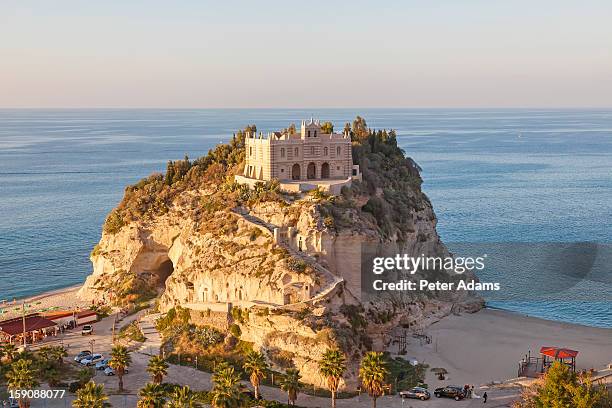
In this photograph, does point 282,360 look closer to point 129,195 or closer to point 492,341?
point 492,341

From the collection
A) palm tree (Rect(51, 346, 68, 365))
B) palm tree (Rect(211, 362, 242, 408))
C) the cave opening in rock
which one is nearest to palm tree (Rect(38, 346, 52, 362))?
palm tree (Rect(51, 346, 68, 365))

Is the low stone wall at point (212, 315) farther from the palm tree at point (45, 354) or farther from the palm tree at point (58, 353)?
the palm tree at point (45, 354)

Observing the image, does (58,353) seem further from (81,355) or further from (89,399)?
(89,399)

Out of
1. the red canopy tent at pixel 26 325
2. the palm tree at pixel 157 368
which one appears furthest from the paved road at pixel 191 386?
the red canopy tent at pixel 26 325

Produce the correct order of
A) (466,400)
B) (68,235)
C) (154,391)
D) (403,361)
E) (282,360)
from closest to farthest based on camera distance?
(154,391), (466,400), (282,360), (403,361), (68,235)

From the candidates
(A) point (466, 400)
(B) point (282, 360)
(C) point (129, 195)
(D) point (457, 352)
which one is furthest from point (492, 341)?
(C) point (129, 195)

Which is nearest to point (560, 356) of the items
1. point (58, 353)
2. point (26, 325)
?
point (58, 353)
